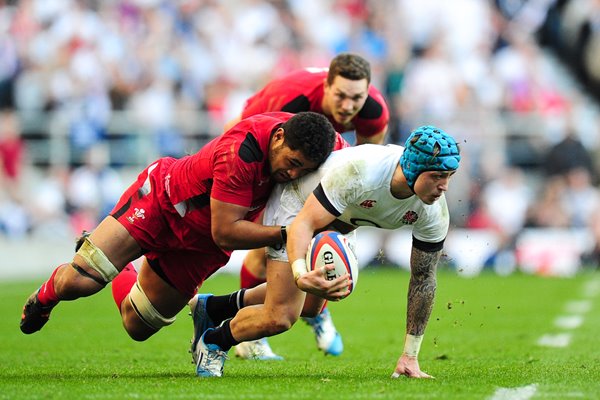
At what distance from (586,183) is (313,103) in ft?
38.1

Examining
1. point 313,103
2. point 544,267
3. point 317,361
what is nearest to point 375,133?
point 313,103

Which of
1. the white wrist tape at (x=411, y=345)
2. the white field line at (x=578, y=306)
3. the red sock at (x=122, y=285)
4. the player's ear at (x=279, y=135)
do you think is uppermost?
the player's ear at (x=279, y=135)

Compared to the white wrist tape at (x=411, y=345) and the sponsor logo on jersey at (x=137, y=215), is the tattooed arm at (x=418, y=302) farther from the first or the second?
the sponsor logo on jersey at (x=137, y=215)

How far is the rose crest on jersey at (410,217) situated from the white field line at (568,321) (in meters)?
4.80

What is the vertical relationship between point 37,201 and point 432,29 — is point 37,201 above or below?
below

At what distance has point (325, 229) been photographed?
24.7ft

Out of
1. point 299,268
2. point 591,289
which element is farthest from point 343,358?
point 591,289

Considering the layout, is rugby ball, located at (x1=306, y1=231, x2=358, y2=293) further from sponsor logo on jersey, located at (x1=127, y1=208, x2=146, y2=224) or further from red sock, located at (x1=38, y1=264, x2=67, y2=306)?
red sock, located at (x1=38, y1=264, x2=67, y2=306)

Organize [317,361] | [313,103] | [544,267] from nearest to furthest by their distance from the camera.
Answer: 1. [317,361]
2. [313,103]
3. [544,267]

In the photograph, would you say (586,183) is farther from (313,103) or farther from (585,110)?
(313,103)

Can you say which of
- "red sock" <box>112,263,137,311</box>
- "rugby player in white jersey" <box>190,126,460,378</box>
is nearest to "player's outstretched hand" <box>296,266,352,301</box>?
"rugby player in white jersey" <box>190,126,460,378</box>

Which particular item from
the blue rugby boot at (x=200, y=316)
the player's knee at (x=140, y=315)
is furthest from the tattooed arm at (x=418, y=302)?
the player's knee at (x=140, y=315)

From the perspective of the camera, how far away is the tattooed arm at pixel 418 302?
757 cm

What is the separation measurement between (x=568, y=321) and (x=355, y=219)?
549 cm
